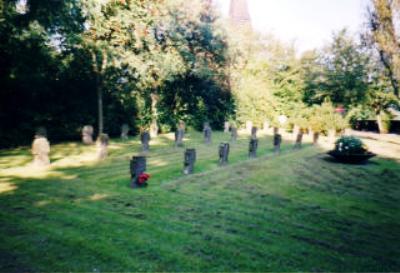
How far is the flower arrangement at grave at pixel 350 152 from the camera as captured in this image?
50.5ft

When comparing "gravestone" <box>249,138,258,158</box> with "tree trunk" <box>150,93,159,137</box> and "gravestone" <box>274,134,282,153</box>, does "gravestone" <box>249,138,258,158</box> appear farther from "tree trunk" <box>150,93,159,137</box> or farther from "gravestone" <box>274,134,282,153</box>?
"tree trunk" <box>150,93,159,137</box>

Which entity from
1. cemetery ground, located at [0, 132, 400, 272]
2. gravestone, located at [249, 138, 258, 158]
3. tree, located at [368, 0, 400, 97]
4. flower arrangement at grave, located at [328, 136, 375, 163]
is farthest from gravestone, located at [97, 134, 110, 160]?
tree, located at [368, 0, 400, 97]

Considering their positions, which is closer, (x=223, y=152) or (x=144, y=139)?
(x=223, y=152)

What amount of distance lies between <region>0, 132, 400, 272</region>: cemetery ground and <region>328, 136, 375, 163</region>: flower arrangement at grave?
1875 millimetres


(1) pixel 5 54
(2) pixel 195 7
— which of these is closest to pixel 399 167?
(2) pixel 195 7

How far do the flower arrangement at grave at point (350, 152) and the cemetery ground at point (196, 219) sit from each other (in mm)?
1875

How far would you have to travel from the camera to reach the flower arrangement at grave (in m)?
15.4

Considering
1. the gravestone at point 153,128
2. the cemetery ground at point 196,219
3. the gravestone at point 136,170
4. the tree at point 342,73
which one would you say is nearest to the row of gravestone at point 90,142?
the cemetery ground at point 196,219

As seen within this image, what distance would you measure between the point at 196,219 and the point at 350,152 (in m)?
11.3

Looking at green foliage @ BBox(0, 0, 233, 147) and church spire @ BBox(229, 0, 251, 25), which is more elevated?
church spire @ BBox(229, 0, 251, 25)

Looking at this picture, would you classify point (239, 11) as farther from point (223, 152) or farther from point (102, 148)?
A: point (102, 148)

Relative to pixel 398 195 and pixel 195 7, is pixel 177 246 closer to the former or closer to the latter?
pixel 398 195

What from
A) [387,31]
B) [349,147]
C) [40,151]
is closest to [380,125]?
[387,31]

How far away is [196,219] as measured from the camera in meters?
7.48
